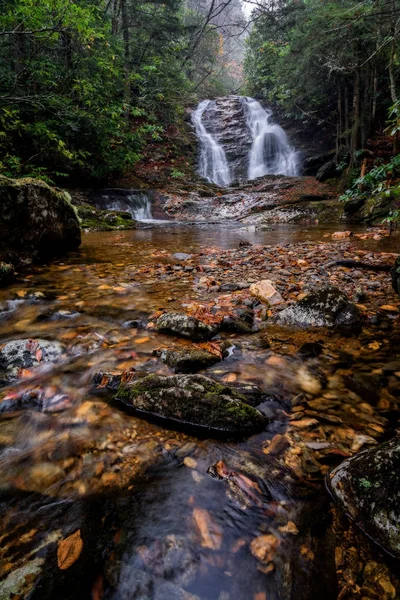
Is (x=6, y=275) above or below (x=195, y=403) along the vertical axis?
above

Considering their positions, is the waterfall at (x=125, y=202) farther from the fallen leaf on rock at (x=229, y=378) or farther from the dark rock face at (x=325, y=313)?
the fallen leaf on rock at (x=229, y=378)

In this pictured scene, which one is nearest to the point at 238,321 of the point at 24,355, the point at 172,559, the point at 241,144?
the point at 24,355

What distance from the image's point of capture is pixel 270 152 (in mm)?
21391

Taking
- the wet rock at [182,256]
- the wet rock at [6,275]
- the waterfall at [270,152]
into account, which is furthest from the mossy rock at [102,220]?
the waterfall at [270,152]

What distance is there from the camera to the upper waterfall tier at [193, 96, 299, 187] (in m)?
20.6

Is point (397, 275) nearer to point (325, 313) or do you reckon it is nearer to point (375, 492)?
point (325, 313)

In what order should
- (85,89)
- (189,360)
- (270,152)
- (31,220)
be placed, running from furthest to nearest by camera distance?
(270,152) → (85,89) → (31,220) → (189,360)

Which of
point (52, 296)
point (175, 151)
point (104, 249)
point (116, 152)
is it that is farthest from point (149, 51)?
point (52, 296)

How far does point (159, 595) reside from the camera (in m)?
0.94

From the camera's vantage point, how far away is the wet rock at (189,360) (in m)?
2.13

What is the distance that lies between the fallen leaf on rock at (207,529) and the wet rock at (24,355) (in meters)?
1.53

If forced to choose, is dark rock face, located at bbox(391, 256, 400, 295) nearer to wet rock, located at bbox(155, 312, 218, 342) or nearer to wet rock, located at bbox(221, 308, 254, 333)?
wet rock, located at bbox(221, 308, 254, 333)

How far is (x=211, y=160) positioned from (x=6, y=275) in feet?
66.2

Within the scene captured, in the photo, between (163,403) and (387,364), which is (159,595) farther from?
(387,364)
